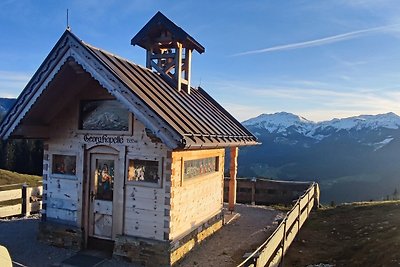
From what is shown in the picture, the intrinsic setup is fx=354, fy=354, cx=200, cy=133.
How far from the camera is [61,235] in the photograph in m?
11.2

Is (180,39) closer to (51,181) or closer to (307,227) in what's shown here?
(51,181)

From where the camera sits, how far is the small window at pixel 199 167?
431 inches

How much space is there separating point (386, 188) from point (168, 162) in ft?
499

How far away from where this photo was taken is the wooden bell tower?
13680 millimetres

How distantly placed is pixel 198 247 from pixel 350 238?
5.48 meters

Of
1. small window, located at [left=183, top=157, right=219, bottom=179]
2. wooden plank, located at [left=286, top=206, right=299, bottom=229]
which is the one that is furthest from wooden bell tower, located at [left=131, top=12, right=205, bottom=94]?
wooden plank, located at [left=286, top=206, right=299, bottom=229]

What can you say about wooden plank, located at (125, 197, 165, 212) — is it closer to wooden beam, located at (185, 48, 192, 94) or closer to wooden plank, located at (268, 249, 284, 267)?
wooden plank, located at (268, 249, 284, 267)

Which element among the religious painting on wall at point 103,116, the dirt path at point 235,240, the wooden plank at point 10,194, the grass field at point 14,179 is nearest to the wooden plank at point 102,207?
the religious painting on wall at point 103,116

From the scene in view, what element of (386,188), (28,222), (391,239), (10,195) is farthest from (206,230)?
(386,188)

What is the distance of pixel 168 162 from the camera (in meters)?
9.79

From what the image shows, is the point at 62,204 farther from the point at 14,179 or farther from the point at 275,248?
the point at 14,179

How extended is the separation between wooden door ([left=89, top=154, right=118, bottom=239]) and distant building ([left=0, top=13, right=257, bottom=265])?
0.03m

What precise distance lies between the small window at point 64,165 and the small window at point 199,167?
3.62 meters

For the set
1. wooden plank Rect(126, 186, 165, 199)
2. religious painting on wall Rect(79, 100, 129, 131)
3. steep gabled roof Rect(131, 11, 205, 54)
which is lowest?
wooden plank Rect(126, 186, 165, 199)
